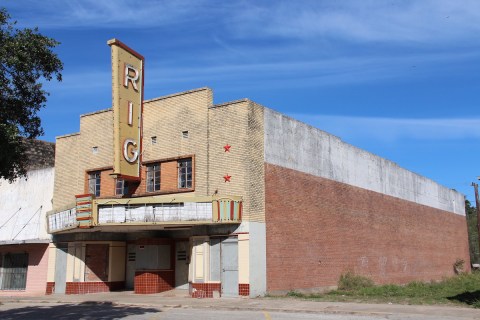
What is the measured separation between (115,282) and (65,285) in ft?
8.10

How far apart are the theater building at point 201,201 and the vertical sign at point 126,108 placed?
5cm

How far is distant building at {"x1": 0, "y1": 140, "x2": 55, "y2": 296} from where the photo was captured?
29.3 metres

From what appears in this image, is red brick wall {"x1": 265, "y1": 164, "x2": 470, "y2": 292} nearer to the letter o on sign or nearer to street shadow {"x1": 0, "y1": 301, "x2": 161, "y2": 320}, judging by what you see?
the letter o on sign

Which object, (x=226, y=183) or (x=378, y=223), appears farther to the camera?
(x=378, y=223)

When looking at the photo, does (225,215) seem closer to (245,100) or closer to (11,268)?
(245,100)

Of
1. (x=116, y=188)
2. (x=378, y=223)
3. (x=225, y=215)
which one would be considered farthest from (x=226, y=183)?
(x=378, y=223)

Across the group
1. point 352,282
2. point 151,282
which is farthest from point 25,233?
point 352,282

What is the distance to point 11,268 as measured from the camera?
30812mm

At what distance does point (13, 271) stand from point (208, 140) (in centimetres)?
1492

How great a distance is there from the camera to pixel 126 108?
77.8 feet

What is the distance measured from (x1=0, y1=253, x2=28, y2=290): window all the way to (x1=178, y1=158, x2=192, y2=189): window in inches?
454

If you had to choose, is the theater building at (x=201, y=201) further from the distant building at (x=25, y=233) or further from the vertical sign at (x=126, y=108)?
the distant building at (x=25, y=233)

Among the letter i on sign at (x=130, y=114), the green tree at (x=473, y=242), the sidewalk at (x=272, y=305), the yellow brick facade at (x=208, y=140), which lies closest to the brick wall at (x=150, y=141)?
the yellow brick facade at (x=208, y=140)

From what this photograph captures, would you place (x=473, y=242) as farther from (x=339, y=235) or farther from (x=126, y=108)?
(x=126, y=108)
